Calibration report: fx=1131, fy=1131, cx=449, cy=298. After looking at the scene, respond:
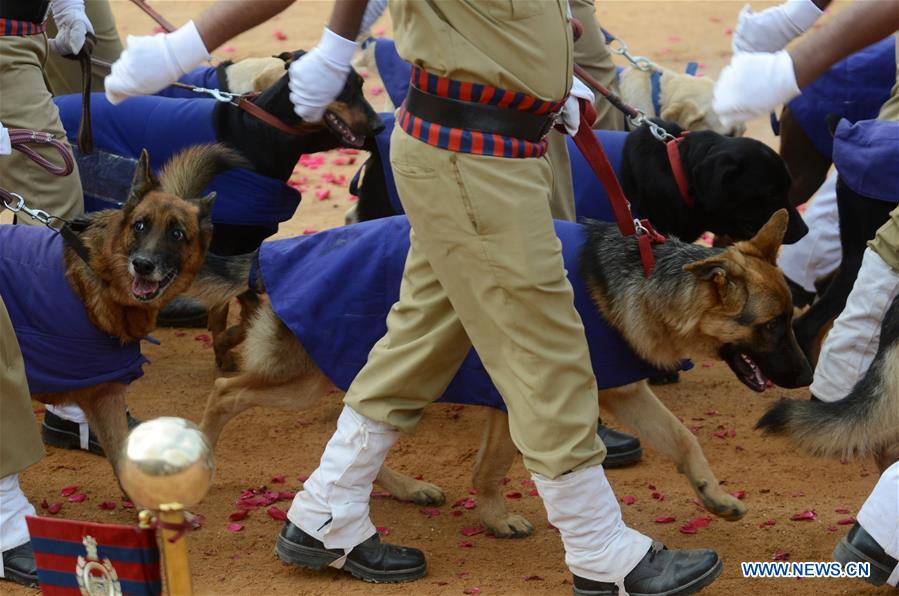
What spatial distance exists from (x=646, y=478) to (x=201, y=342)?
2.95m

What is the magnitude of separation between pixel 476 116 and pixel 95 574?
5.37 ft

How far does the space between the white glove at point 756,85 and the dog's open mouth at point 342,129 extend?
3045 mm

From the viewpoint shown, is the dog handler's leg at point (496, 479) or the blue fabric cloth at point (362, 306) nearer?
the blue fabric cloth at point (362, 306)

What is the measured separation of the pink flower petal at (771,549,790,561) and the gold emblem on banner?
2.54m

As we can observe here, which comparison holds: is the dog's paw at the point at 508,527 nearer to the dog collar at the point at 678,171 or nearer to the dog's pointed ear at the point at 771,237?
the dog's pointed ear at the point at 771,237

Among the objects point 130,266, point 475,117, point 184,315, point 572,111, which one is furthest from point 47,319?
point 184,315

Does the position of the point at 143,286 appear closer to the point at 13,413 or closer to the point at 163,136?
the point at 13,413

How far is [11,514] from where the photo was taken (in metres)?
3.98

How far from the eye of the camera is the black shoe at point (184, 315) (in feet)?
22.8

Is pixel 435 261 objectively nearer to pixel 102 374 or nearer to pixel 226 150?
pixel 102 374

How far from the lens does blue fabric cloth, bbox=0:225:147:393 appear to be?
4.43 metres

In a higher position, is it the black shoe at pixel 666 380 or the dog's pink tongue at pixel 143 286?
the dog's pink tongue at pixel 143 286

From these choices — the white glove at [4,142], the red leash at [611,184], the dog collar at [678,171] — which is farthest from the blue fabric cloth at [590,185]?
the white glove at [4,142]

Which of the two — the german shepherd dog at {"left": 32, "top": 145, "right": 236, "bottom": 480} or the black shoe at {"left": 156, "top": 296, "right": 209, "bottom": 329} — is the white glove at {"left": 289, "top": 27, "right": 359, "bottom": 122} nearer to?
the german shepherd dog at {"left": 32, "top": 145, "right": 236, "bottom": 480}
